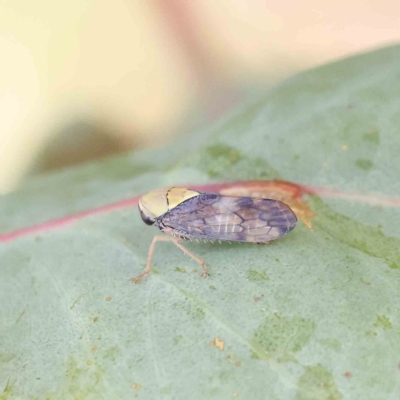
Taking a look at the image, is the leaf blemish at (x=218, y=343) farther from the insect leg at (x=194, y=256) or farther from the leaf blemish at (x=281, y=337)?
the insect leg at (x=194, y=256)

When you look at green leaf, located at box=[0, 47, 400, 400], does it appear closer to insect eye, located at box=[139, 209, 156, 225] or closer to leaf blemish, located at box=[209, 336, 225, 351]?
leaf blemish, located at box=[209, 336, 225, 351]

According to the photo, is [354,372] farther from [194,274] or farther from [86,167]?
[86,167]

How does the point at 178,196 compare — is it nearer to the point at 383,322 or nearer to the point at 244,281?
the point at 244,281

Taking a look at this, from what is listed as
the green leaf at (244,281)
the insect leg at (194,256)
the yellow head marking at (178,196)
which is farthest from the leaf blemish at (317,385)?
the yellow head marking at (178,196)

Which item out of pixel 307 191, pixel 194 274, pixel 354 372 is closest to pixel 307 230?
pixel 307 191

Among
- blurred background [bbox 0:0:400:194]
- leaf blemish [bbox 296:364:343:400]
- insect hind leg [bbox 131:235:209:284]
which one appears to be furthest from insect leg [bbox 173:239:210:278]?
blurred background [bbox 0:0:400:194]

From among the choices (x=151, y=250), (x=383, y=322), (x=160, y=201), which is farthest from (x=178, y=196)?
(x=383, y=322)
